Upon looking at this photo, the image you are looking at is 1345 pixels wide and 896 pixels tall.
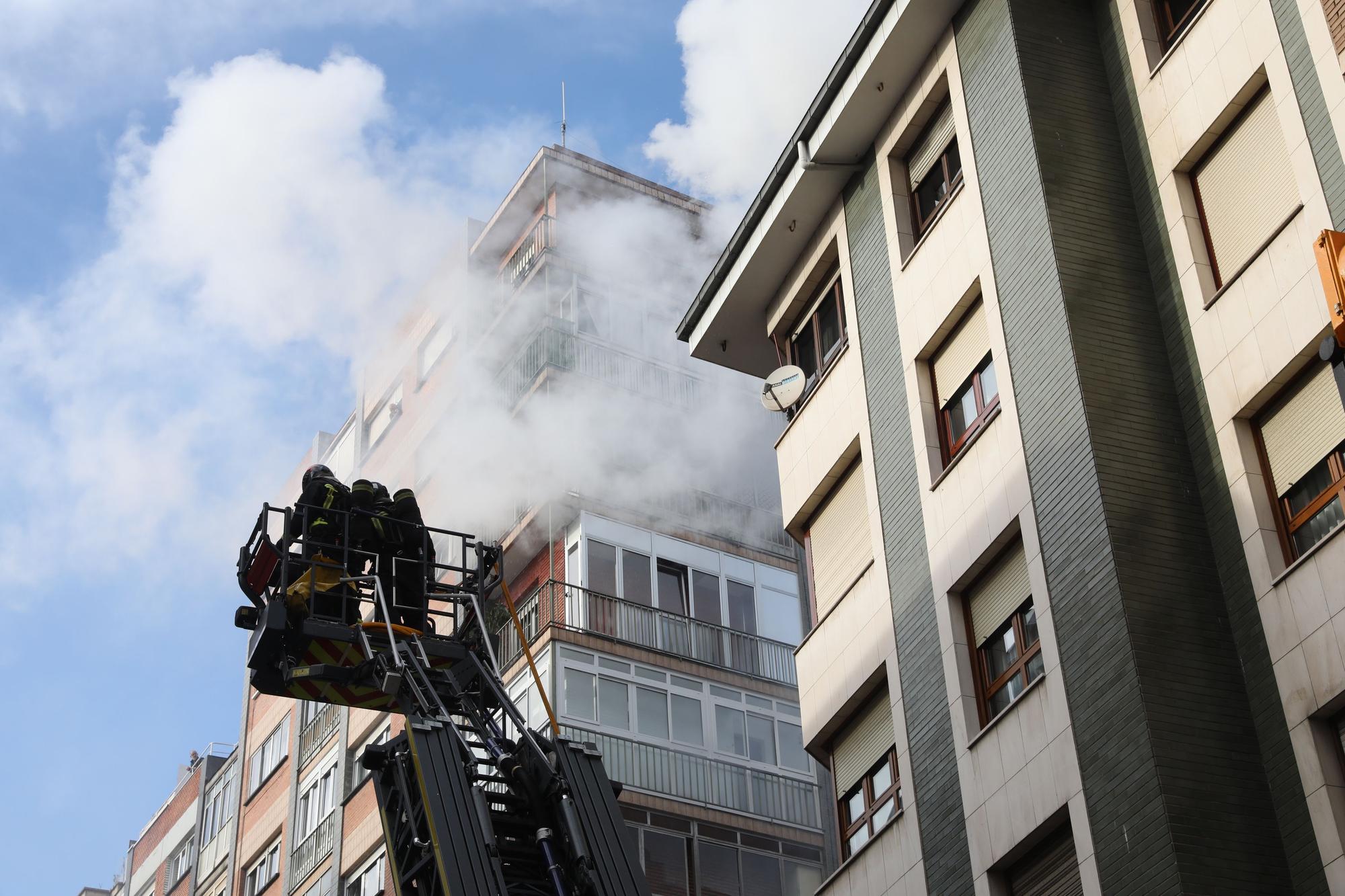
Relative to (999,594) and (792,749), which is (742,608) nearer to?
(792,749)

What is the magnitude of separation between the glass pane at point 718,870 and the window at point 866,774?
22.1 feet

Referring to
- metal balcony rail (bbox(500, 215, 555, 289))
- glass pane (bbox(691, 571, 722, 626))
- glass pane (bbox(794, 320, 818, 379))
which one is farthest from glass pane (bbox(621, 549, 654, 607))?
glass pane (bbox(794, 320, 818, 379))

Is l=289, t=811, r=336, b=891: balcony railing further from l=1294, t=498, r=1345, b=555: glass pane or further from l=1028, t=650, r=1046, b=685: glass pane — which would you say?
l=1294, t=498, r=1345, b=555: glass pane

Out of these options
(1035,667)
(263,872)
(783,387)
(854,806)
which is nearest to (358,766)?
(263,872)

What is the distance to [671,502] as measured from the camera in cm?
3025

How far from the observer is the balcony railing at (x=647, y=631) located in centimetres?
2733

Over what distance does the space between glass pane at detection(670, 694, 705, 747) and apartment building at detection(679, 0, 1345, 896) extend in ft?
21.4

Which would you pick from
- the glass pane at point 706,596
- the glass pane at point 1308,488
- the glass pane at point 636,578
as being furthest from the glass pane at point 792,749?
the glass pane at point 1308,488

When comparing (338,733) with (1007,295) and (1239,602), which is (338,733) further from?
(1239,602)

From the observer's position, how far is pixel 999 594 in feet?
54.4

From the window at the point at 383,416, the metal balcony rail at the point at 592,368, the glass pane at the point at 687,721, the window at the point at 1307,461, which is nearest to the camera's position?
the window at the point at 1307,461

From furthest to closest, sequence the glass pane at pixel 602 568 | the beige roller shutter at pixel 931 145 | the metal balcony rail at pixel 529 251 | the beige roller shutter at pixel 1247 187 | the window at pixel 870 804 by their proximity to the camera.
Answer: the metal balcony rail at pixel 529 251 < the glass pane at pixel 602 568 < the beige roller shutter at pixel 931 145 < the window at pixel 870 804 < the beige roller shutter at pixel 1247 187

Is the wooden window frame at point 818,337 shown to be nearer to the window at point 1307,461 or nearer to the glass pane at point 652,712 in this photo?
the glass pane at point 652,712

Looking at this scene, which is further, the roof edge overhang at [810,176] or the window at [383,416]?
the window at [383,416]
